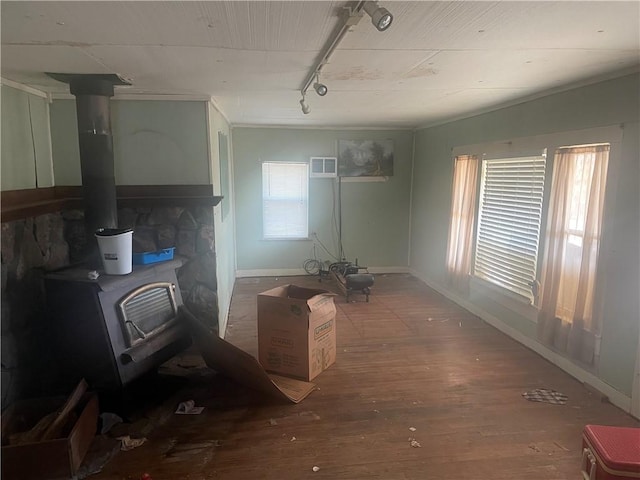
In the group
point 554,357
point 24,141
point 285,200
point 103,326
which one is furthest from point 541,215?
point 24,141

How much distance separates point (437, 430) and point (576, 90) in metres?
2.64

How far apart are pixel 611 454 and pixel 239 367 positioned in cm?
217

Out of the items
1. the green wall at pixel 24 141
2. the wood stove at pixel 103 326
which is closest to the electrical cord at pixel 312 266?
the wood stove at pixel 103 326

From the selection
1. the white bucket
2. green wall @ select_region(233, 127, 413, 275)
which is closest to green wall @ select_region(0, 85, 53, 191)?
the white bucket

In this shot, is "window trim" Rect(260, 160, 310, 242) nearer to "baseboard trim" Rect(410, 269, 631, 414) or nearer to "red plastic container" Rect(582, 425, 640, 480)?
"baseboard trim" Rect(410, 269, 631, 414)

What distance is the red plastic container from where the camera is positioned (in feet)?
5.46

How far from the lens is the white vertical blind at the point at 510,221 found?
3691 mm

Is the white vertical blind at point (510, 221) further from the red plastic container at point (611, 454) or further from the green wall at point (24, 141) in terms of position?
the green wall at point (24, 141)

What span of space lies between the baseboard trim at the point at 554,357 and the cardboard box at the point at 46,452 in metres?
3.34

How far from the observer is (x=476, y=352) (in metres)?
3.75

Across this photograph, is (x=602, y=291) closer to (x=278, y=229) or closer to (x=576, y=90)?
(x=576, y=90)

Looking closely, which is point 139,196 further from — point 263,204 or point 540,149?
point 540,149

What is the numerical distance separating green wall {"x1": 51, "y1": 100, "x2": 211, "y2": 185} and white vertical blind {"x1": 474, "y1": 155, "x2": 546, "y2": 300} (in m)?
Answer: 2.79

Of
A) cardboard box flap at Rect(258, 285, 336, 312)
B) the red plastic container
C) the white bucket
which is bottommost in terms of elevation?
the red plastic container
